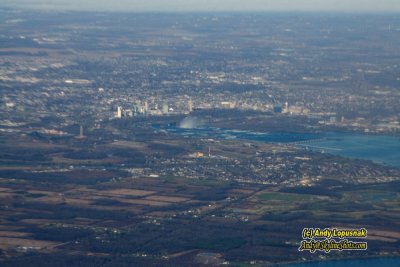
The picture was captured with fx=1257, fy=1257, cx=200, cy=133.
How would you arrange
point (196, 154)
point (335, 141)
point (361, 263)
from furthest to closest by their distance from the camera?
point (335, 141)
point (196, 154)
point (361, 263)

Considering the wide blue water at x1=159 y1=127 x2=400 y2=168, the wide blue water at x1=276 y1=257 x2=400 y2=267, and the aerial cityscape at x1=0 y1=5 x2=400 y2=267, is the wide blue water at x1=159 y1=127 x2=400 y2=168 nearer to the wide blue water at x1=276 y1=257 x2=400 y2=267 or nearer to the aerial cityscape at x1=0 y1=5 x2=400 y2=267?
the aerial cityscape at x1=0 y1=5 x2=400 y2=267

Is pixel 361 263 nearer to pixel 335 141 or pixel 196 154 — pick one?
pixel 196 154

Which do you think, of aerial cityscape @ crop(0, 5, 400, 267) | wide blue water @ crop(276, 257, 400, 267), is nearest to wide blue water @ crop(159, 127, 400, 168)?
aerial cityscape @ crop(0, 5, 400, 267)

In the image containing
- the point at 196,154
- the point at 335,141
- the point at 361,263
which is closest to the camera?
the point at 361,263

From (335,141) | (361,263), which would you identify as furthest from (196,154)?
(361,263)

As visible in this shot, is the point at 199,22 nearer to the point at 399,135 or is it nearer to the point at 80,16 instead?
the point at 80,16

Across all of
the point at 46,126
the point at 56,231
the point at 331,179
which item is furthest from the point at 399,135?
the point at 56,231
